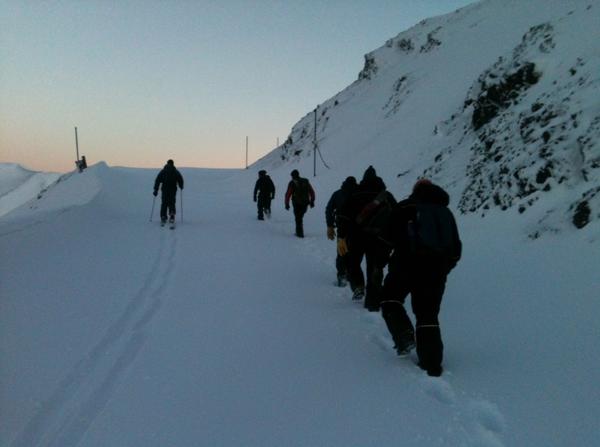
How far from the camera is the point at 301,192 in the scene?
1252 cm

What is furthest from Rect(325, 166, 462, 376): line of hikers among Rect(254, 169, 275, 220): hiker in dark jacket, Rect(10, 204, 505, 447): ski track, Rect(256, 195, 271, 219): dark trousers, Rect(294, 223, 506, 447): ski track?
Rect(256, 195, 271, 219): dark trousers

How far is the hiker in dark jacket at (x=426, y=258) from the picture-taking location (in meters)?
4.46

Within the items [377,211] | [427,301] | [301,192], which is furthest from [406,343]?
[301,192]

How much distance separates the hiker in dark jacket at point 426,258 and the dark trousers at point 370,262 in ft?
5.76

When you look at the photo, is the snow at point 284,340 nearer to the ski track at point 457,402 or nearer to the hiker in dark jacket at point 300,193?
the ski track at point 457,402

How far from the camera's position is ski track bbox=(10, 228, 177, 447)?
11.0ft

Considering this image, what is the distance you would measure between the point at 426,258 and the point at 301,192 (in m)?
8.20

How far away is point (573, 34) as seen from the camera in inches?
530

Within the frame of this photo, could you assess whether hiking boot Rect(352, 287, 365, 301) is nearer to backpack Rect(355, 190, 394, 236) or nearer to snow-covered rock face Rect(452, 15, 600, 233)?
backpack Rect(355, 190, 394, 236)

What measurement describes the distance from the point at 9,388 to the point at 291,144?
→ 43.3m

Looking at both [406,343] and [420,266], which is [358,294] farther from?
[420,266]

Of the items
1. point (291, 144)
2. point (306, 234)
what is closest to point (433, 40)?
point (291, 144)

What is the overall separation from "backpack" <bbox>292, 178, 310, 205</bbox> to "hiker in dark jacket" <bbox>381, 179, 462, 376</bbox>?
25.8ft

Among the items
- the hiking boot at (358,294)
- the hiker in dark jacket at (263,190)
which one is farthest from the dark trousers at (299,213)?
the hiking boot at (358,294)
